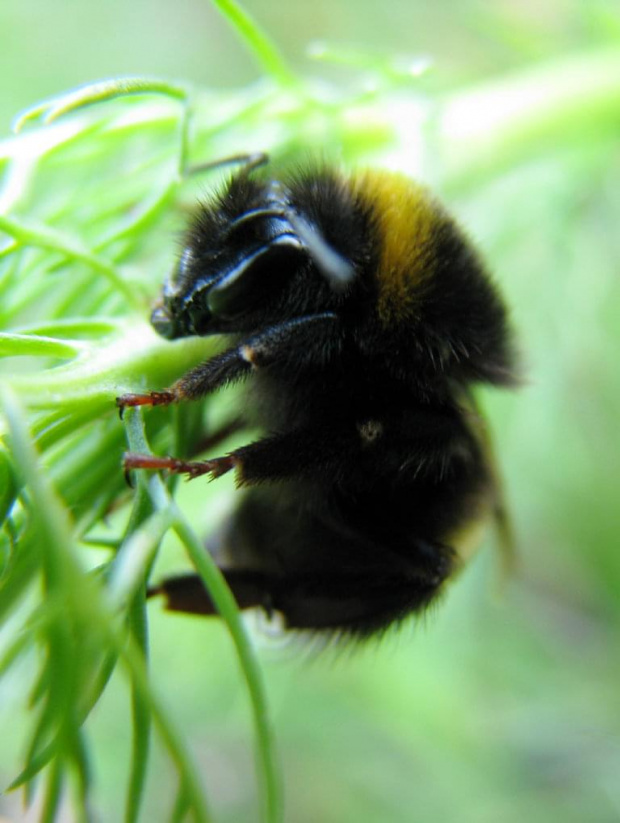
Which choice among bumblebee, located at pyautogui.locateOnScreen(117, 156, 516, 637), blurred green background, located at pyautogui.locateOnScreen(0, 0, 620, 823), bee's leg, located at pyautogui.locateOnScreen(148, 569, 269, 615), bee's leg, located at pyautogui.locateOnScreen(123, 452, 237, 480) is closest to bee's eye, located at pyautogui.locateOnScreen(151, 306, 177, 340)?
bumblebee, located at pyautogui.locateOnScreen(117, 156, 516, 637)

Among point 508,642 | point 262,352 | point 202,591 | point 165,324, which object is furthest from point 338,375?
point 508,642

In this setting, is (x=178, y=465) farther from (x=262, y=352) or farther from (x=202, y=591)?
(x=202, y=591)

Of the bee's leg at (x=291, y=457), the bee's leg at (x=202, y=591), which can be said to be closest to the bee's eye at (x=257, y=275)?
the bee's leg at (x=291, y=457)

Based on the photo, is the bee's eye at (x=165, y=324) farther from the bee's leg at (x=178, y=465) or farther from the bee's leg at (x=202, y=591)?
the bee's leg at (x=202, y=591)

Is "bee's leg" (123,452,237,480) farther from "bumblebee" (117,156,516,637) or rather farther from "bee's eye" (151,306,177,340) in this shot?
"bee's eye" (151,306,177,340)

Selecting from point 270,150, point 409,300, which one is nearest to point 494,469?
point 409,300

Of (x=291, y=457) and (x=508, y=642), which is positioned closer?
(x=291, y=457)

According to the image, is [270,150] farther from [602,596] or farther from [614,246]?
[602,596]
